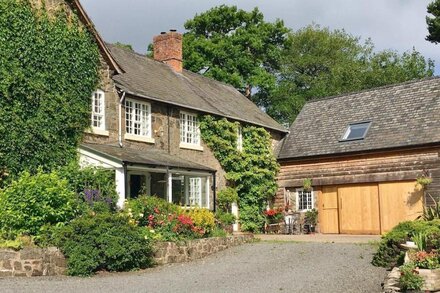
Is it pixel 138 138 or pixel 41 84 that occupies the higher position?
pixel 41 84

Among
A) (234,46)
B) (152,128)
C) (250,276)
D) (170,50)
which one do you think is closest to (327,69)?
(234,46)

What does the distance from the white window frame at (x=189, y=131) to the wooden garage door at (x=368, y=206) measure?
6.78 m

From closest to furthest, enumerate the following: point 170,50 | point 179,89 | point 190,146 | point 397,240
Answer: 1. point 397,240
2. point 190,146
3. point 179,89
4. point 170,50

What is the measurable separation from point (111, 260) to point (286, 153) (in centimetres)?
1583

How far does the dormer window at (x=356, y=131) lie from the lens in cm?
2708

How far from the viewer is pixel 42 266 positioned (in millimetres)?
13984

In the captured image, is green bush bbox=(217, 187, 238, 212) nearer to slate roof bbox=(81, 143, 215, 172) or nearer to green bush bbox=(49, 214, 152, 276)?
slate roof bbox=(81, 143, 215, 172)

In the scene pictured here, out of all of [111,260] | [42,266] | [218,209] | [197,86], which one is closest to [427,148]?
[218,209]

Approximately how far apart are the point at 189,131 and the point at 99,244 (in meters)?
11.1

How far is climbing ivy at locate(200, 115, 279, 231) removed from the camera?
26.1m

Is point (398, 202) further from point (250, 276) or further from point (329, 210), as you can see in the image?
point (250, 276)

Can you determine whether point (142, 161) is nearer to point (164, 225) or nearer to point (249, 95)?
point (164, 225)

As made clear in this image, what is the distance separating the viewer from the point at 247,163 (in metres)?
27.2

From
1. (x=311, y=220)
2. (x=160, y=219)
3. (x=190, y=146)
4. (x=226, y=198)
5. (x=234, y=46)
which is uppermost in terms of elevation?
(x=234, y=46)
